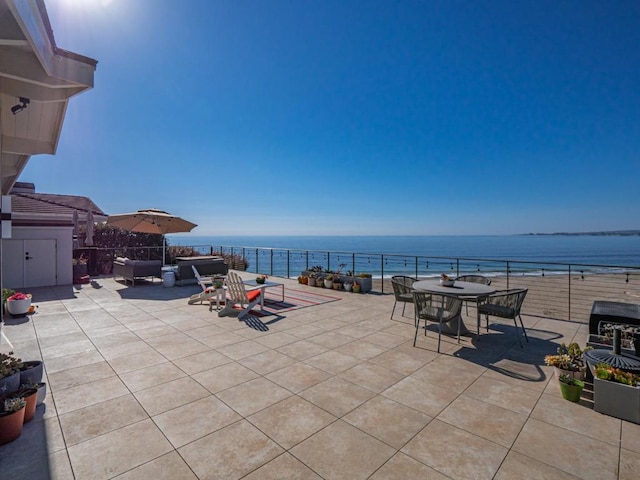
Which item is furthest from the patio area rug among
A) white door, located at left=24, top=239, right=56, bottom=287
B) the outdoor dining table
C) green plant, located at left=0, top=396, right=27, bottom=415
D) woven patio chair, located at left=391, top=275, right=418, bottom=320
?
white door, located at left=24, top=239, right=56, bottom=287

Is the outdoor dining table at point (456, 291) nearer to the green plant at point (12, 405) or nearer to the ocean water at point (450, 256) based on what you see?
the ocean water at point (450, 256)

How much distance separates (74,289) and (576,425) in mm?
10584

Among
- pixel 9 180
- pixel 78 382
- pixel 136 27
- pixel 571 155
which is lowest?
pixel 78 382

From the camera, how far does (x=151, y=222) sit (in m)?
9.22

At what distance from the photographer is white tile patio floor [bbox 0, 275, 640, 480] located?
1874 mm

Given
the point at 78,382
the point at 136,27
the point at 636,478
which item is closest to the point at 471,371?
the point at 636,478

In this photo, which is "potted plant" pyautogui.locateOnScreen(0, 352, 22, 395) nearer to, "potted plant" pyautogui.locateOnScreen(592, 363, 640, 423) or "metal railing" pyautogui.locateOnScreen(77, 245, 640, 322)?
"potted plant" pyautogui.locateOnScreen(592, 363, 640, 423)

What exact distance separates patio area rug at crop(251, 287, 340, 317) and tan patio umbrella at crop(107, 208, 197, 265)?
3653mm

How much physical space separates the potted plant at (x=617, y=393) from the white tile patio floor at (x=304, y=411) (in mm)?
111

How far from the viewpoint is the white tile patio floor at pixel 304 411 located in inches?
73.8

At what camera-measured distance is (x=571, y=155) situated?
Result: 1489 centimetres

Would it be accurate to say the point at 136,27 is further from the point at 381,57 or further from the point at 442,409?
the point at 442,409

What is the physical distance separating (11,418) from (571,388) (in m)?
4.48

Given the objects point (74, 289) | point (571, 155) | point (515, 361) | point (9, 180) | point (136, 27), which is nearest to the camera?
point (515, 361)
